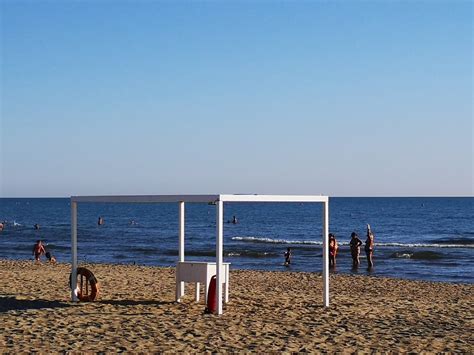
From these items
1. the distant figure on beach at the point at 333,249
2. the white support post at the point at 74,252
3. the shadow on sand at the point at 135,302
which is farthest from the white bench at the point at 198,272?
the distant figure on beach at the point at 333,249

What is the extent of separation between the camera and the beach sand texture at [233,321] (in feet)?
31.4

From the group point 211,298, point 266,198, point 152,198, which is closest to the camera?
point 266,198

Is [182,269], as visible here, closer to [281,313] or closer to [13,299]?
[281,313]

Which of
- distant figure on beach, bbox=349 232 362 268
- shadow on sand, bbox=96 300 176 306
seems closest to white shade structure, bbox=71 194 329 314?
shadow on sand, bbox=96 300 176 306

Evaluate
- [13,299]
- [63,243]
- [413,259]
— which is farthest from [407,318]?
[63,243]

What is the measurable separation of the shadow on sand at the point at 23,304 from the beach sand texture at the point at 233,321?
17mm

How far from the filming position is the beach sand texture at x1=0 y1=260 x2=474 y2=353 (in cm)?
958

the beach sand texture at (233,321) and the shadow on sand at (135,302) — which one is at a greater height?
the shadow on sand at (135,302)

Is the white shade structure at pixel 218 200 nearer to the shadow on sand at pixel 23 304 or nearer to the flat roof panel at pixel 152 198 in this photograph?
the flat roof panel at pixel 152 198

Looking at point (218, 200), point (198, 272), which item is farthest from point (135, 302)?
point (218, 200)

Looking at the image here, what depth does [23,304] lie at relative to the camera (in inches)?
507

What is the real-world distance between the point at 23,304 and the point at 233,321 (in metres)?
4.04

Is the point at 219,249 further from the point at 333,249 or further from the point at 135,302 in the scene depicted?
the point at 333,249

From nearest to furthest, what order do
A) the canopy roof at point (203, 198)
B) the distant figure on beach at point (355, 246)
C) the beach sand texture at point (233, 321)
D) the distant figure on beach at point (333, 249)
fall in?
the beach sand texture at point (233, 321) → the canopy roof at point (203, 198) → the distant figure on beach at point (333, 249) → the distant figure on beach at point (355, 246)
